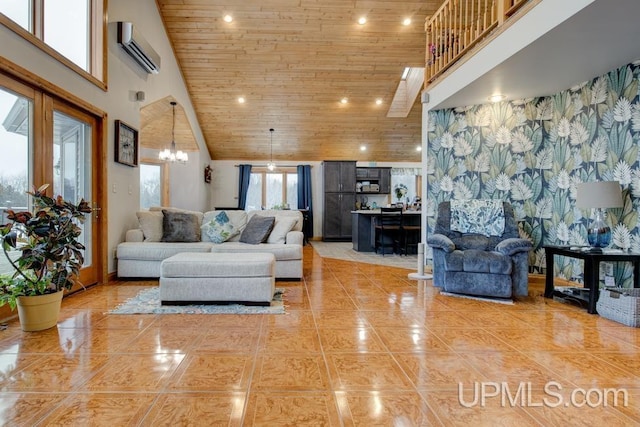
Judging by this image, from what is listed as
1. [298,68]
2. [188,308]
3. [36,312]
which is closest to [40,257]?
[36,312]

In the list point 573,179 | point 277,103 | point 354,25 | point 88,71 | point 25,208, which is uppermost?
point 354,25

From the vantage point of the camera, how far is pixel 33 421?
4.80 feet

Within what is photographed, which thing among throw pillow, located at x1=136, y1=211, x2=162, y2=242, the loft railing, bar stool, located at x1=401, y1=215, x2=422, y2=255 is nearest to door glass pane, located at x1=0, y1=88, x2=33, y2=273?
throw pillow, located at x1=136, y1=211, x2=162, y2=242

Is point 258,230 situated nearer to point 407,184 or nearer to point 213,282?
point 213,282

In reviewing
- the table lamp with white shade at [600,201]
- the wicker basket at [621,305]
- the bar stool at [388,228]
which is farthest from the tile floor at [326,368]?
the bar stool at [388,228]

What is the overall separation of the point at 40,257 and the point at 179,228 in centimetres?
222

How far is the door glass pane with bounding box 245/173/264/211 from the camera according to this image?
9.64m

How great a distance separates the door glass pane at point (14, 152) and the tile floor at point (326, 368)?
3.13ft

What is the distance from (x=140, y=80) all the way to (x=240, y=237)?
2.56 metres

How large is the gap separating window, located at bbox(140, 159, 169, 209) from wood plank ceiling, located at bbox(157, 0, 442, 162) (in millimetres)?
1416

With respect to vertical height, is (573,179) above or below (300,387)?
→ above

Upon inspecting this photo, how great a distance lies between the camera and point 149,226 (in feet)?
15.0

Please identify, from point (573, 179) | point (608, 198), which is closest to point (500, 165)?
point (573, 179)

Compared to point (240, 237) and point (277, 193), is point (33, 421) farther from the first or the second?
point (277, 193)
